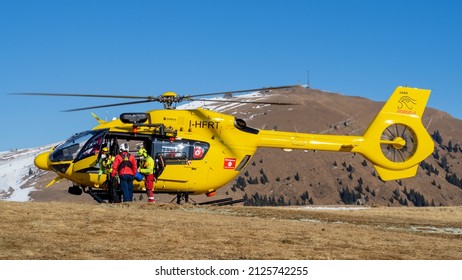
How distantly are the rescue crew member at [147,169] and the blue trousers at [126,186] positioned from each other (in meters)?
0.93

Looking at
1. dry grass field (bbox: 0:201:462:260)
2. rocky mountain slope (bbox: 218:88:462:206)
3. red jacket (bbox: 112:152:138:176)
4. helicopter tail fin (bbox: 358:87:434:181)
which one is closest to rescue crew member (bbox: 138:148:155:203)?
red jacket (bbox: 112:152:138:176)

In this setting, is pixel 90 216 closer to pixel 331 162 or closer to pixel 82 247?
pixel 82 247

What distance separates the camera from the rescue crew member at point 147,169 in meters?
24.2

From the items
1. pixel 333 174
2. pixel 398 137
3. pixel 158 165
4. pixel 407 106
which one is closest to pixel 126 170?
pixel 158 165

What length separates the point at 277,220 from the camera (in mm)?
17969

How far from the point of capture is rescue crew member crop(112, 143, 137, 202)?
23.3 meters

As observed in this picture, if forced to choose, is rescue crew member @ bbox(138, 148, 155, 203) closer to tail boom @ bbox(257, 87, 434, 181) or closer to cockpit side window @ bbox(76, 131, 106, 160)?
cockpit side window @ bbox(76, 131, 106, 160)

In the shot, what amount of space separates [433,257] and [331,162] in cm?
9960

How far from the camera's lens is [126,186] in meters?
23.3

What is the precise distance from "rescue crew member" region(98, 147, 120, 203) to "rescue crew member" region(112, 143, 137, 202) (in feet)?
2.52

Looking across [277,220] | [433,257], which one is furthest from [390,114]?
[433,257]

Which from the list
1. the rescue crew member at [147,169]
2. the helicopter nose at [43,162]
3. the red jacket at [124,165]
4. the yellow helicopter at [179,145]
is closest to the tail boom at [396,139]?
the yellow helicopter at [179,145]

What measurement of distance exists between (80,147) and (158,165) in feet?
9.77
